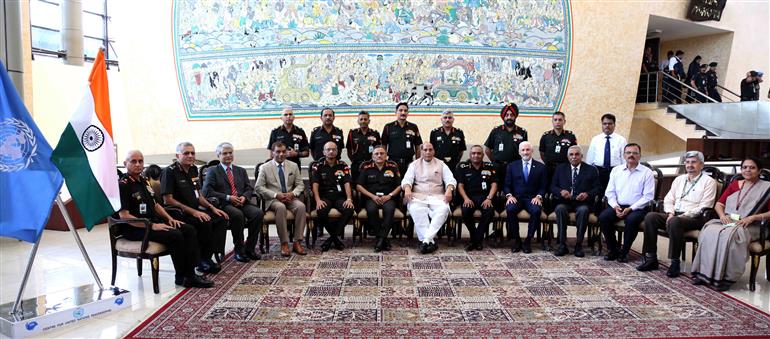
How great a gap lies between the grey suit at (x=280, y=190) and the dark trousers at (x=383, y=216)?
74cm

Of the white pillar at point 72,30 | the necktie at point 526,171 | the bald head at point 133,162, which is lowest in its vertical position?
the necktie at point 526,171

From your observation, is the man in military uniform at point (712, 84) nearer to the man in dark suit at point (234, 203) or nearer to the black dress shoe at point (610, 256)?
the black dress shoe at point (610, 256)

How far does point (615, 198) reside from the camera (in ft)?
17.7

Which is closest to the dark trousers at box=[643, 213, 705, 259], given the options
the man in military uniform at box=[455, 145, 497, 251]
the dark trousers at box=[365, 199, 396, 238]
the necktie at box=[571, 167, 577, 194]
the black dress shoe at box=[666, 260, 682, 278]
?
the black dress shoe at box=[666, 260, 682, 278]

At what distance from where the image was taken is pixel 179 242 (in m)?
4.15

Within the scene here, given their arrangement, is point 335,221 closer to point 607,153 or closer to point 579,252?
point 579,252

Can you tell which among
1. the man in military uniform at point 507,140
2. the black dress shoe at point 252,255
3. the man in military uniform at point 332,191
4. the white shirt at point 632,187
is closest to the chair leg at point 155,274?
the black dress shoe at point 252,255

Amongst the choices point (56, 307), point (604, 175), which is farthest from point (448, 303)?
point (604, 175)

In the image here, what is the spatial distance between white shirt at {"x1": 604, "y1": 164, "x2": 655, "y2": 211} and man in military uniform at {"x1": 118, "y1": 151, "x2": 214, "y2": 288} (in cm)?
409

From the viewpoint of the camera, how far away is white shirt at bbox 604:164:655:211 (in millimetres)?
5230

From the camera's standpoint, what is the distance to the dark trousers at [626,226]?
5.10 m

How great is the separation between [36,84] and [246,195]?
6.86 m

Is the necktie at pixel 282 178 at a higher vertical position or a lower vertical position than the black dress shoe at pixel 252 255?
higher

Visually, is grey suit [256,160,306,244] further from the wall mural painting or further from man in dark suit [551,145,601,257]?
man in dark suit [551,145,601,257]
